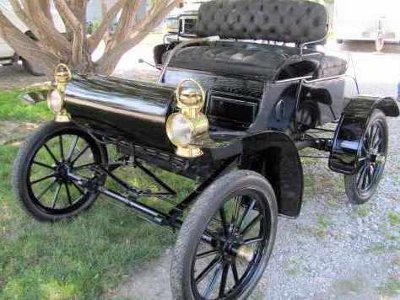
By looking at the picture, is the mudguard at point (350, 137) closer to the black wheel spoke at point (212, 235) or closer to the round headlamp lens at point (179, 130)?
the black wheel spoke at point (212, 235)

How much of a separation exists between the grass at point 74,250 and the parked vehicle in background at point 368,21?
939 centimetres

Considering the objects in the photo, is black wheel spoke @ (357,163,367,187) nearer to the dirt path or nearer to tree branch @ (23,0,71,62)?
the dirt path

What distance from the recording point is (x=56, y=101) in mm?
2934

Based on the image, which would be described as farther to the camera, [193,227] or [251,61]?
[251,61]

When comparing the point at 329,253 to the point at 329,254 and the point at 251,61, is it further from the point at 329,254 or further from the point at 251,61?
the point at 251,61

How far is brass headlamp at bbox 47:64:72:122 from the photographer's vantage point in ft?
9.46

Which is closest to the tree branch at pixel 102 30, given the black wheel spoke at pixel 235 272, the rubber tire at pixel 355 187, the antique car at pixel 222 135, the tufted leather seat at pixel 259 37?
the antique car at pixel 222 135

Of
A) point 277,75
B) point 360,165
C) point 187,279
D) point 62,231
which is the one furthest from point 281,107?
point 62,231

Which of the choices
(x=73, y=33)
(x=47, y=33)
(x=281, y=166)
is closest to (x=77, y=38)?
(x=73, y=33)

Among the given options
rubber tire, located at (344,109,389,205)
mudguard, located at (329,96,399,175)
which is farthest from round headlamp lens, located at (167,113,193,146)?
rubber tire, located at (344,109,389,205)

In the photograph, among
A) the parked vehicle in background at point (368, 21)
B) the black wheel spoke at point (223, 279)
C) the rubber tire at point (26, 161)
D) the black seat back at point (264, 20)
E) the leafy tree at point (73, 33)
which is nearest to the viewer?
the black wheel spoke at point (223, 279)

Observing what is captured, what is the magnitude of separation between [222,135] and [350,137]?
4.08 ft

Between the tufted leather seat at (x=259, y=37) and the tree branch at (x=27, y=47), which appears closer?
the tufted leather seat at (x=259, y=37)

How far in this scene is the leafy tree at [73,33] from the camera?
13.7 ft
